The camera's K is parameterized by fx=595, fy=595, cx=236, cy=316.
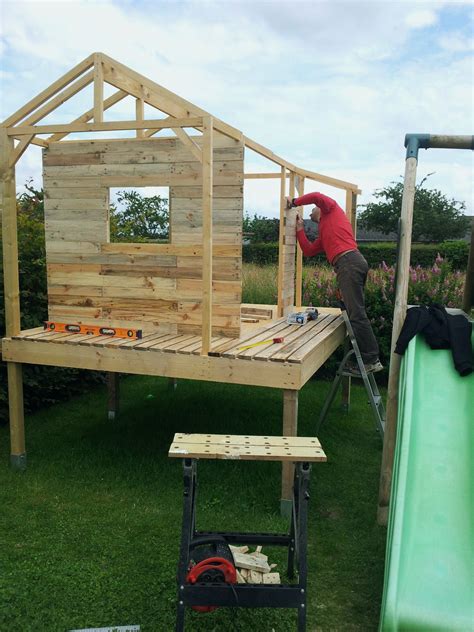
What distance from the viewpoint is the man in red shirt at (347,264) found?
21.0 ft

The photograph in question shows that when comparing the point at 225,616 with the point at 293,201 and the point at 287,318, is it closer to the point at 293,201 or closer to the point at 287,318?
the point at 287,318

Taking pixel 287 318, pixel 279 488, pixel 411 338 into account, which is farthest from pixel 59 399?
pixel 411 338

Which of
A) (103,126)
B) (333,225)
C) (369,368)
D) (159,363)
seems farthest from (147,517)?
(333,225)

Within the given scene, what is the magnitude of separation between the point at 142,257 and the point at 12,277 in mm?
1166

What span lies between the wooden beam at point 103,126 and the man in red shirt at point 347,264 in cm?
239

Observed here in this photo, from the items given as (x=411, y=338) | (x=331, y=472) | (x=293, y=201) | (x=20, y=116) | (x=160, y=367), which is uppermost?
(x=20, y=116)

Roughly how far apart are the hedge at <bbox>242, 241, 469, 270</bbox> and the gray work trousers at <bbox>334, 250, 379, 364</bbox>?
1229 cm

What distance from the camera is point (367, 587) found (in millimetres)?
3793

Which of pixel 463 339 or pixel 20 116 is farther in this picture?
pixel 20 116

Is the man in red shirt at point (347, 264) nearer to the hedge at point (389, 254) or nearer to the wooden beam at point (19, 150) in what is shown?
the wooden beam at point (19, 150)

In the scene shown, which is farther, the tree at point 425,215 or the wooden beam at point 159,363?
the tree at point 425,215

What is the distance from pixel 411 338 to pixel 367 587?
66.2 inches

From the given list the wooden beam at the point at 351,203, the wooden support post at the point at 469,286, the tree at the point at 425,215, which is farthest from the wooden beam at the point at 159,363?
the tree at the point at 425,215

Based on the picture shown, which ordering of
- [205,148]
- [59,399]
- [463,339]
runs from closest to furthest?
[463,339] < [205,148] < [59,399]
